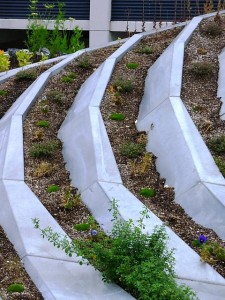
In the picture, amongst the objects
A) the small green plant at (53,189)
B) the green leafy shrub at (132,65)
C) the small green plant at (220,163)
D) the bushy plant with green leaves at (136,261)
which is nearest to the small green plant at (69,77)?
the green leafy shrub at (132,65)

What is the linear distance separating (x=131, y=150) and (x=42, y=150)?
1.22 m

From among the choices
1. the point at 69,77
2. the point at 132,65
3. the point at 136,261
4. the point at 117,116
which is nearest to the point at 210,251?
the point at 136,261

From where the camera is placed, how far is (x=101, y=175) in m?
9.10

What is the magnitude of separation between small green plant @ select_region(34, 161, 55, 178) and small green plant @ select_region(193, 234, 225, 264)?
101 inches

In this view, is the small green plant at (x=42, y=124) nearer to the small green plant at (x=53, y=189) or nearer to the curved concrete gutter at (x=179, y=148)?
the curved concrete gutter at (x=179, y=148)

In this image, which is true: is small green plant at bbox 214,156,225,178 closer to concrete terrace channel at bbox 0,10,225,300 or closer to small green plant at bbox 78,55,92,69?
concrete terrace channel at bbox 0,10,225,300

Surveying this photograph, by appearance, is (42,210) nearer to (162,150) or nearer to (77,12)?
(162,150)

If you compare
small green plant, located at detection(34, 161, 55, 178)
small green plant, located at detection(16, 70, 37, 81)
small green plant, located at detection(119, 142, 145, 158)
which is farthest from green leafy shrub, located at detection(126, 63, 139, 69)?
small green plant, located at detection(34, 161, 55, 178)

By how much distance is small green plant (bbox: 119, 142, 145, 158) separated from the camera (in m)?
9.66

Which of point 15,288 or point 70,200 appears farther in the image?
point 70,200

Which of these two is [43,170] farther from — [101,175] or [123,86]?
[123,86]

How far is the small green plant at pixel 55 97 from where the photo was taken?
11641mm

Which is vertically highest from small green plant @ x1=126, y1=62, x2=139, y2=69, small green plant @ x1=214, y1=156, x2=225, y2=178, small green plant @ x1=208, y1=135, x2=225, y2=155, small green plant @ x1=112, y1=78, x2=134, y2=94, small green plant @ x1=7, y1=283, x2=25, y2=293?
small green plant @ x1=126, y1=62, x2=139, y2=69

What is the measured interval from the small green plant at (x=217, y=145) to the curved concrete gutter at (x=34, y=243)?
2.44 metres
